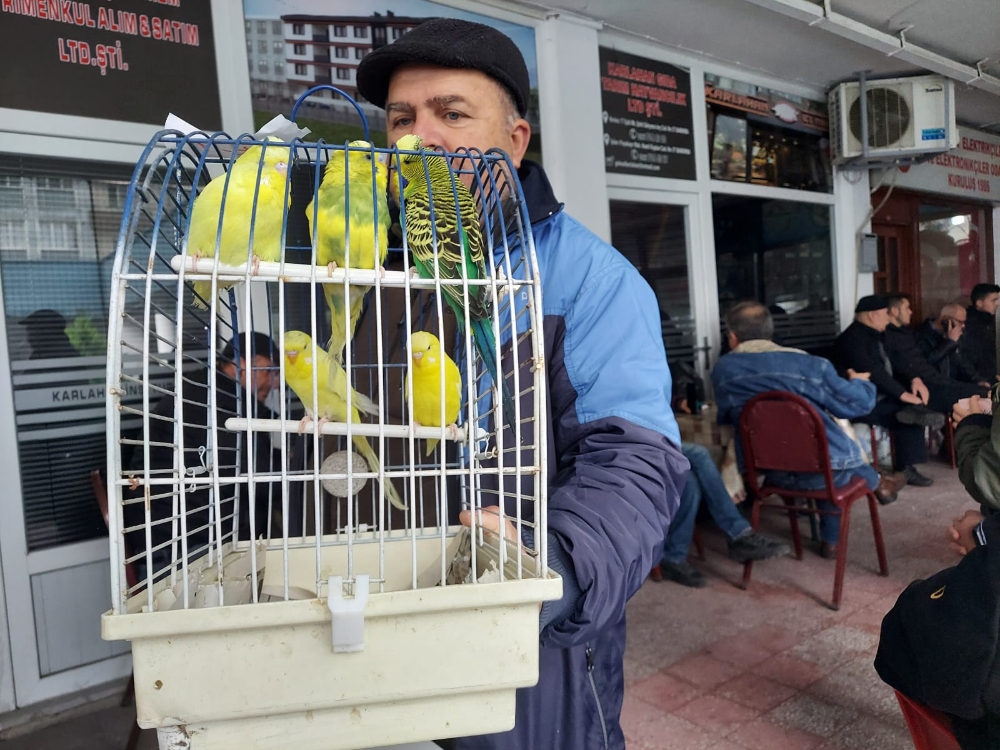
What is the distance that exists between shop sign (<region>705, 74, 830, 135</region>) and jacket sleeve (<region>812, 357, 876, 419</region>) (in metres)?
2.32

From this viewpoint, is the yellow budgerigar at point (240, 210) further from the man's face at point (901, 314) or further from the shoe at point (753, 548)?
the man's face at point (901, 314)

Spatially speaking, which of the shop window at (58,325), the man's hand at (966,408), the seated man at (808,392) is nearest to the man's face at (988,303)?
the seated man at (808,392)

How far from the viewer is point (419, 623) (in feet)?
1.83

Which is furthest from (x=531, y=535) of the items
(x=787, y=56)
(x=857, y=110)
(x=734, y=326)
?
(x=857, y=110)

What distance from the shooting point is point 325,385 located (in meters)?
0.96

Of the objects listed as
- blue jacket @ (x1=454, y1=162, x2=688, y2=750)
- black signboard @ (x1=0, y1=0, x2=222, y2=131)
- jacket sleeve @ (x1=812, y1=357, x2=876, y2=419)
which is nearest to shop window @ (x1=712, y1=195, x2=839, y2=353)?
jacket sleeve @ (x1=812, y1=357, x2=876, y2=419)

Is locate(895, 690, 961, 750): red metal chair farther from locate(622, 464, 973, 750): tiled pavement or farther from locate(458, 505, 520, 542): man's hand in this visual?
locate(458, 505, 520, 542): man's hand

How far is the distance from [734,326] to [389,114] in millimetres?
2917

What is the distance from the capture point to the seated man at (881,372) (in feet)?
14.5

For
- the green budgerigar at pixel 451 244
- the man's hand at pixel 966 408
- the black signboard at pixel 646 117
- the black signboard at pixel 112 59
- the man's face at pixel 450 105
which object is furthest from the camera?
the black signboard at pixel 646 117

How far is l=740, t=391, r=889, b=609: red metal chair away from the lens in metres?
2.84

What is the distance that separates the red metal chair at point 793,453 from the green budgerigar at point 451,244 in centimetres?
232

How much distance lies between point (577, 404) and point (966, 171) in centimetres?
708

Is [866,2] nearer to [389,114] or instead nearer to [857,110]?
[857,110]
